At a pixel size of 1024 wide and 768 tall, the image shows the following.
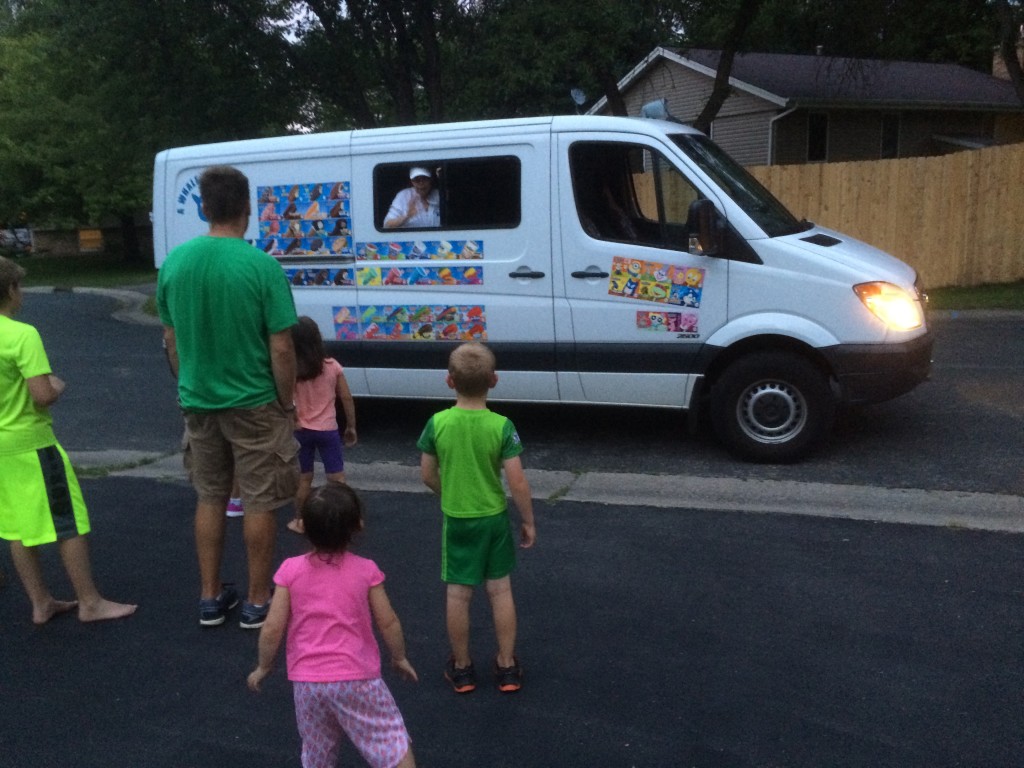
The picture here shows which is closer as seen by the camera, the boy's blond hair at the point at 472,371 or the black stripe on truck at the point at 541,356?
the boy's blond hair at the point at 472,371

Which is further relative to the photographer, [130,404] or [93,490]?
[130,404]

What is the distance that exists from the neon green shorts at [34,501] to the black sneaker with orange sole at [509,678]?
206cm

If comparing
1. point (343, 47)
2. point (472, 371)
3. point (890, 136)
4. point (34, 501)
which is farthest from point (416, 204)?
point (890, 136)

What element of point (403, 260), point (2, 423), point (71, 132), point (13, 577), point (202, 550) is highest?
point (71, 132)

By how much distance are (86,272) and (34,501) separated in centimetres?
3354

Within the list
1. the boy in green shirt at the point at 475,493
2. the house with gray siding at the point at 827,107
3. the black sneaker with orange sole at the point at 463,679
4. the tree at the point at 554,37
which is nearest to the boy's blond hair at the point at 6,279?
the boy in green shirt at the point at 475,493

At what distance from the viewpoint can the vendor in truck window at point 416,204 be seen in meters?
7.03

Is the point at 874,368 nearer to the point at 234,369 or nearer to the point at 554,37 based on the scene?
the point at 234,369

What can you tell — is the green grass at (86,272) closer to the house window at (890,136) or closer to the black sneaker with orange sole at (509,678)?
the house window at (890,136)

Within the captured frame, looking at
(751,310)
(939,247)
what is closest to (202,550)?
(751,310)

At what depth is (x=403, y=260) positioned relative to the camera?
7.14 metres

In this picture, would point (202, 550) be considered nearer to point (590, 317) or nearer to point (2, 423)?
point (2, 423)

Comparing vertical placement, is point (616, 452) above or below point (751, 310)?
below

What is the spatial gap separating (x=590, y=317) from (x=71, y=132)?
30.6 metres
